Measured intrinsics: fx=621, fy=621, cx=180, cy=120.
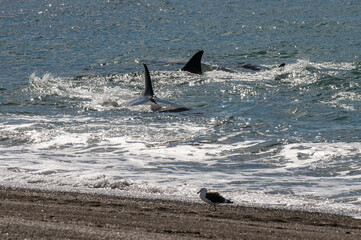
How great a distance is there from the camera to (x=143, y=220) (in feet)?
20.8

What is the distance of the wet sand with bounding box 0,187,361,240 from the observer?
5320 millimetres

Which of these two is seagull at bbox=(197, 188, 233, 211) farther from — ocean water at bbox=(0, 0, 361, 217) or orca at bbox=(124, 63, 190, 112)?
orca at bbox=(124, 63, 190, 112)

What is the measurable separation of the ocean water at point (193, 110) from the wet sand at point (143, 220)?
0.64 m

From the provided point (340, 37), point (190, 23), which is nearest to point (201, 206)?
point (340, 37)

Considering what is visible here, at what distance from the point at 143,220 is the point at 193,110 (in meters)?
9.18

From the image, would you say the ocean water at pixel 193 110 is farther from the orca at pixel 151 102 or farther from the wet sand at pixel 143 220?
the wet sand at pixel 143 220

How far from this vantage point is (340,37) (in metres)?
28.8

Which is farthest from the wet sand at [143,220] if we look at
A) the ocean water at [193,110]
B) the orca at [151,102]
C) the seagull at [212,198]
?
the orca at [151,102]

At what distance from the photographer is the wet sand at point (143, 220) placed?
5320 millimetres

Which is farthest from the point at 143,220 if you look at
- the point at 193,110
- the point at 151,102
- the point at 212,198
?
the point at 193,110

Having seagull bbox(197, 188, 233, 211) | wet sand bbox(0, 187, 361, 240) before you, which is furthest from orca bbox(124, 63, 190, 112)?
seagull bbox(197, 188, 233, 211)

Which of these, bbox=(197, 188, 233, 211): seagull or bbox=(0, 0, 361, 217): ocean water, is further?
bbox=(0, 0, 361, 217): ocean water

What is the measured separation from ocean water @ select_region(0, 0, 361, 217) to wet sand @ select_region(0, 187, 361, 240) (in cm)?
64

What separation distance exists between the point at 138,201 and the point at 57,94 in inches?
425
